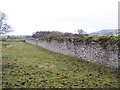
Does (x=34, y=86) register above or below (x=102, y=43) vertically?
below

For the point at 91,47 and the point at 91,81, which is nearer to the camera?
the point at 91,81

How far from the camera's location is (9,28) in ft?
239

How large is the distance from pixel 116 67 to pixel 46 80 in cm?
336

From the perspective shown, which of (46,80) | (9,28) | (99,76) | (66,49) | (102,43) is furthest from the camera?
(9,28)

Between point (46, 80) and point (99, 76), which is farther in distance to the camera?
point (99, 76)

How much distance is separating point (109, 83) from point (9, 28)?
224 feet

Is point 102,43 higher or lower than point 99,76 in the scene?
higher

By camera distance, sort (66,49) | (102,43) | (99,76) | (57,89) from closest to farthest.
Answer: (57,89) < (99,76) < (102,43) < (66,49)

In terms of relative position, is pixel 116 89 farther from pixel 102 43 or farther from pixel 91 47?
pixel 91 47

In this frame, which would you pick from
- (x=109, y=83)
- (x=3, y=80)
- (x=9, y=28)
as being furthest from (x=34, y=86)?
(x=9, y=28)

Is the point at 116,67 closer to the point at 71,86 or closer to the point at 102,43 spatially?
the point at 102,43

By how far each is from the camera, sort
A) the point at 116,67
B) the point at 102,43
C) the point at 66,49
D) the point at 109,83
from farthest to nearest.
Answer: the point at 66,49 < the point at 102,43 < the point at 116,67 < the point at 109,83

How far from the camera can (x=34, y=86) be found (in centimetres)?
684

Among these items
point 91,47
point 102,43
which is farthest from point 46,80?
point 91,47
